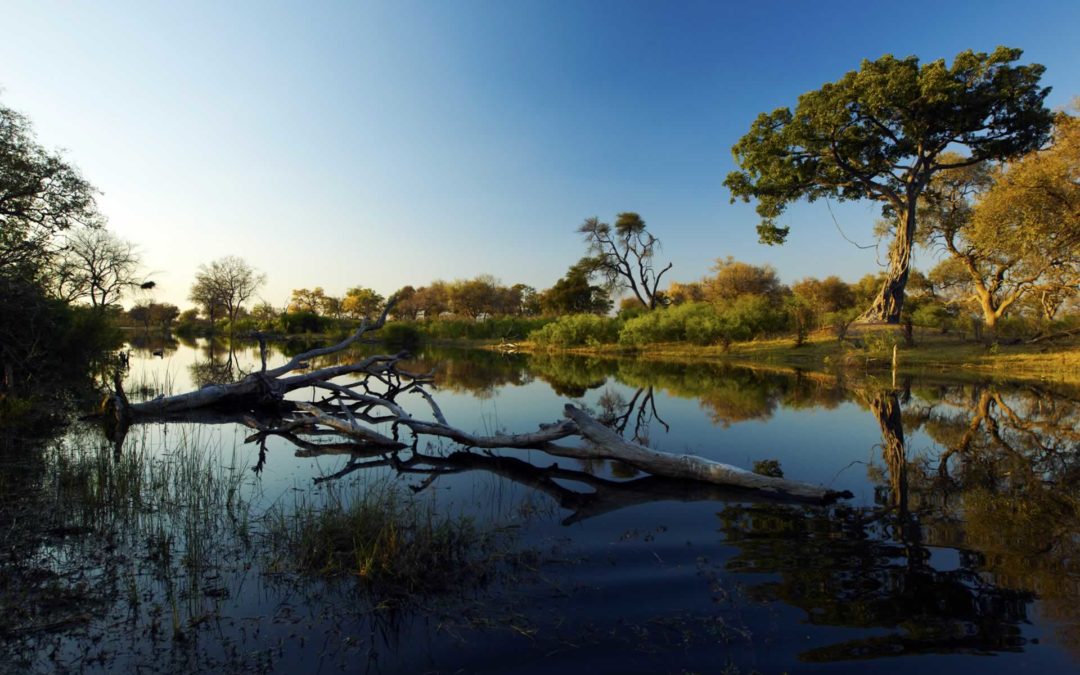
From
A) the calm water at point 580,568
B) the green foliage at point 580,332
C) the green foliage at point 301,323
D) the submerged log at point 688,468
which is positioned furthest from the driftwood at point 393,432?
the green foliage at point 301,323

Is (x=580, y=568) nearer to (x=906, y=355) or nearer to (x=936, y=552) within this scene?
(x=936, y=552)

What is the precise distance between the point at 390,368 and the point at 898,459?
10.6m

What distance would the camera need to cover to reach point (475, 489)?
6.64 m

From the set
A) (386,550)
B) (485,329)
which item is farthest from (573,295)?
(386,550)

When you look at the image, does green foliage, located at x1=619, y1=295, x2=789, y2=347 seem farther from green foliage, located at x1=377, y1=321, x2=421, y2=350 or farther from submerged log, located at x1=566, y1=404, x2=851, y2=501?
submerged log, located at x1=566, y1=404, x2=851, y2=501

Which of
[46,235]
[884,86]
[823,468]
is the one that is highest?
[884,86]

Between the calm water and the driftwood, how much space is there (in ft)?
0.86

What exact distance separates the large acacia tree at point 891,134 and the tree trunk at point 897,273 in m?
0.05

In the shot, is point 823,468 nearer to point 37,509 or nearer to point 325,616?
point 325,616

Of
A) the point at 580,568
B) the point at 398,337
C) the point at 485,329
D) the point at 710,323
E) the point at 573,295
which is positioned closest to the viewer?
the point at 580,568

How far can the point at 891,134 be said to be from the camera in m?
23.7

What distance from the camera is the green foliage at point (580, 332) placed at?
122 ft

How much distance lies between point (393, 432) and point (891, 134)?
26.0 metres

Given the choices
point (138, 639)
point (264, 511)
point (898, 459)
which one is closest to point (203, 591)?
point (138, 639)
